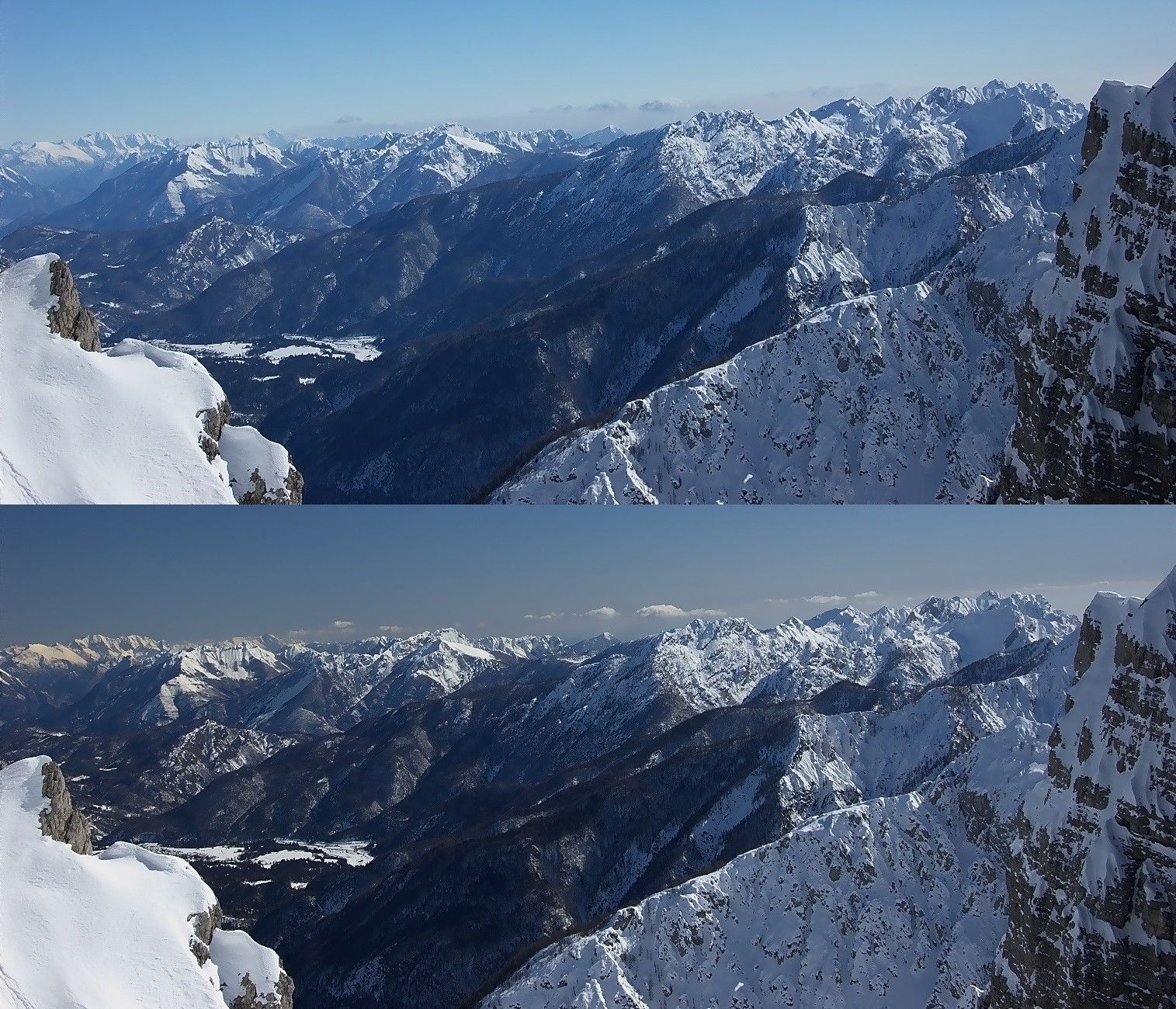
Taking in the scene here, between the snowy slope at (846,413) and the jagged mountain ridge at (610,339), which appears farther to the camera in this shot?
the jagged mountain ridge at (610,339)

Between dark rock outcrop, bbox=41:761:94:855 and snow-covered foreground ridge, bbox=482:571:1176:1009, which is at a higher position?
dark rock outcrop, bbox=41:761:94:855

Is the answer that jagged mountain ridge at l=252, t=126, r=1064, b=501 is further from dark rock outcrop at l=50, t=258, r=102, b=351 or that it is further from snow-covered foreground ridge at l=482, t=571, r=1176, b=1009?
dark rock outcrop at l=50, t=258, r=102, b=351

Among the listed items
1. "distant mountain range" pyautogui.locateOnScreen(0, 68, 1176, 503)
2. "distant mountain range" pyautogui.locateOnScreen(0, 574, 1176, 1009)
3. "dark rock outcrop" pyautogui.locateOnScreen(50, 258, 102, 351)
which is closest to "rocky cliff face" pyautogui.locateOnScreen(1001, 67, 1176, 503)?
"distant mountain range" pyautogui.locateOnScreen(0, 68, 1176, 503)

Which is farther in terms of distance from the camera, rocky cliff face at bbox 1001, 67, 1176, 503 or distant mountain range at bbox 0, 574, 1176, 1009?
rocky cliff face at bbox 1001, 67, 1176, 503

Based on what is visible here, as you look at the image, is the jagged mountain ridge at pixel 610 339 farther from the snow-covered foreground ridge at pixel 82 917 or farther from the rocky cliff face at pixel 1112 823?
the snow-covered foreground ridge at pixel 82 917

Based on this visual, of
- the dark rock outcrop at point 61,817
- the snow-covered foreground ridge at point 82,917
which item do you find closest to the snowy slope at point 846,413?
the snow-covered foreground ridge at point 82,917

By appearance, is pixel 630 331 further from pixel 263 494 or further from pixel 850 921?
pixel 263 494
